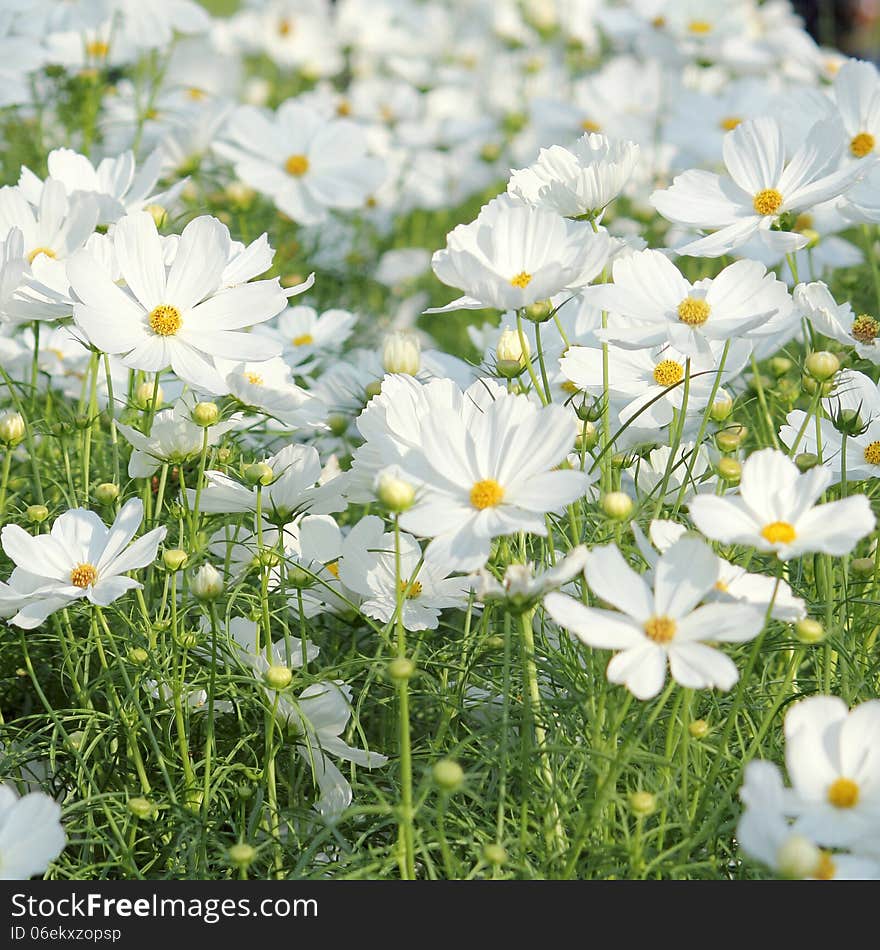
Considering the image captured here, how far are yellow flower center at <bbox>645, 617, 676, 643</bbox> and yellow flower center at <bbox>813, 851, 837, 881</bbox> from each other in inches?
6.4

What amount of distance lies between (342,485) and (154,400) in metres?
0.19

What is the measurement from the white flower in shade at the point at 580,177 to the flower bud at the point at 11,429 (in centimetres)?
49

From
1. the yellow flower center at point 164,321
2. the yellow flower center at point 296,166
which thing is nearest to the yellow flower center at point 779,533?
the yellow flower center at point 164,321

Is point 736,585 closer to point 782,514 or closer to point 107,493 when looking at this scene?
point 782,514

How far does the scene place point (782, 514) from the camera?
2.85 feet

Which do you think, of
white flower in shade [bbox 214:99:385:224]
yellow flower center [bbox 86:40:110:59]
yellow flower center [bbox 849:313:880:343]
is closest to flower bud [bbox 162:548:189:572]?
yellow flower center [bbox 849:313:880:343]

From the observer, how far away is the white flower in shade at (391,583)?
42.0 inches

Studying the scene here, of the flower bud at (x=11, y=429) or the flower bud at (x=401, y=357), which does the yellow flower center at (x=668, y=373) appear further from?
the flower bud at (x=11, y=429)

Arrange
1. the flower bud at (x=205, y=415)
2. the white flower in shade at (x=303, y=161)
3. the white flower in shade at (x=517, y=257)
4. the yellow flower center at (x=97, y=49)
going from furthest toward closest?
the yellow flower center at (x=97, y=49) < the white flower in shade at (x=303, y=161) < the flower bud at (x=205, y=415) < the white flower in shade at (x=517, y=257)

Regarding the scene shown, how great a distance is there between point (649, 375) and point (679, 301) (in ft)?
0.42

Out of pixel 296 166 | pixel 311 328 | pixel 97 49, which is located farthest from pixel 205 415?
pixel 97 49

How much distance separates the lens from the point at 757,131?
3.82ft

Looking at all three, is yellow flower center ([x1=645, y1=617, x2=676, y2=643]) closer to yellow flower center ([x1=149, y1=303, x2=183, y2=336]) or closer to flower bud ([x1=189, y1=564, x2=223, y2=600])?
flower bud ([x1=189, y1=564, x2=223, y2=600])
